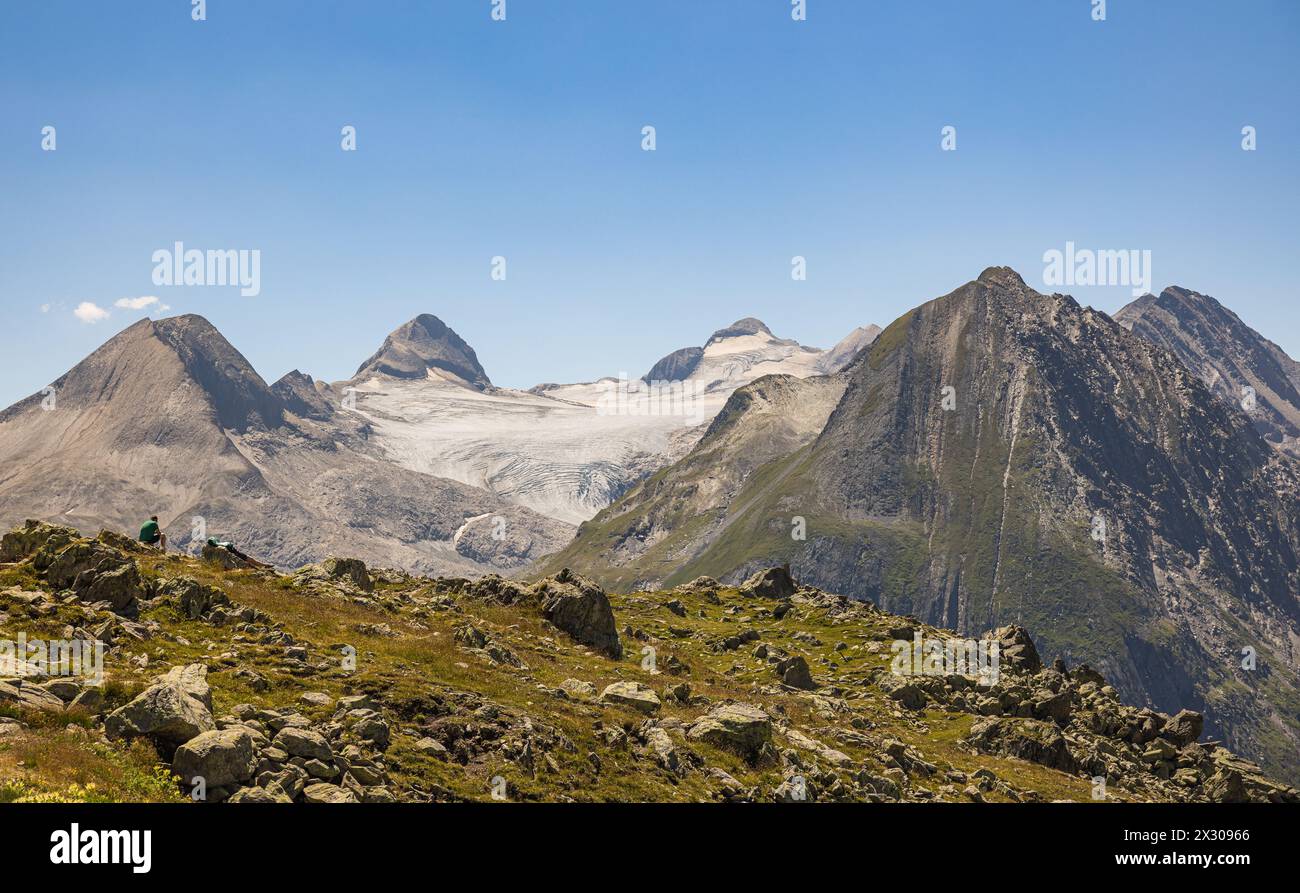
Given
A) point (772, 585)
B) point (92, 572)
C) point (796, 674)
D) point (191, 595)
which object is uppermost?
point (92, 572)

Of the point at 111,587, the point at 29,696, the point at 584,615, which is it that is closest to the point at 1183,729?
the point at 584,615

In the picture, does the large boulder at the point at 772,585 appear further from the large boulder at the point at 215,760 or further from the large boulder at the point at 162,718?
the large boulder at the point at 215,760

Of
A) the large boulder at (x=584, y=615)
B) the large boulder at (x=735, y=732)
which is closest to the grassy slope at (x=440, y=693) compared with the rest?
the large boulder at (x=735, y=732)

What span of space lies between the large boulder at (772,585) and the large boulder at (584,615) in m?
45.6

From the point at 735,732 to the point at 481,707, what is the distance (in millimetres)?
11231

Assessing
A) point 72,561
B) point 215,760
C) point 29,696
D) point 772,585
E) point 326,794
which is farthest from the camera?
point 772,585

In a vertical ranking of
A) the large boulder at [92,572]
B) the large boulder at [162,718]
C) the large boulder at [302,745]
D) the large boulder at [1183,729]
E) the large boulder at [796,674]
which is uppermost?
the large boulder at [92,572]

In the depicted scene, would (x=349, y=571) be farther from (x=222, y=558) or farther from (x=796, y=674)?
(x=796, y=674)

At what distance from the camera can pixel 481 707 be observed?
36.6 m

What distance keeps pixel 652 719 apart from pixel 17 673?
917 inches

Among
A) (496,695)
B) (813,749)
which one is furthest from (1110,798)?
(496,695)

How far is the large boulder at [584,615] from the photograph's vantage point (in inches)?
2411

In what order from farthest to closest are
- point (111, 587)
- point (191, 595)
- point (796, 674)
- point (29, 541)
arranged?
point (796, 674) → point (29, 541) → point (191, 595) → point (111, 587)
